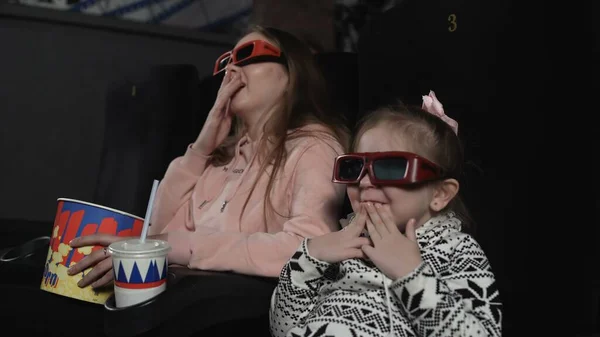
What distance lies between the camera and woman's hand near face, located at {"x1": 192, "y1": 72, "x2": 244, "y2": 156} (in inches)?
61.7

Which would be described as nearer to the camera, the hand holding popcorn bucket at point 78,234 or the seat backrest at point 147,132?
the hand holding popcorn bucket at point 78,234

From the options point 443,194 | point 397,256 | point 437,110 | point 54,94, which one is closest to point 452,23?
point 437,110

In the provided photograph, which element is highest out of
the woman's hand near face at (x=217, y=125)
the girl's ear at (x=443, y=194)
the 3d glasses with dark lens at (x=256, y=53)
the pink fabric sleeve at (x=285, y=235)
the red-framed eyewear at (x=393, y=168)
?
the 3d glasses with dark lens at (x=256, y=53)

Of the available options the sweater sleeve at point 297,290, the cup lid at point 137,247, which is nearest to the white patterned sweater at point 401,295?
the sweater sleeve at point 297,290

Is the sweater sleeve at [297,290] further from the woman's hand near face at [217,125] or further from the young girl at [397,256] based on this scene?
the woman's hand near face at [217,125]

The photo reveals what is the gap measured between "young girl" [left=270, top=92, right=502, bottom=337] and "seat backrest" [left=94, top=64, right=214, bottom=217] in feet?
3.22

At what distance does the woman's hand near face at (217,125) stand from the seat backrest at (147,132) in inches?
13.8

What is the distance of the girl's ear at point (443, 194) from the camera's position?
104cm

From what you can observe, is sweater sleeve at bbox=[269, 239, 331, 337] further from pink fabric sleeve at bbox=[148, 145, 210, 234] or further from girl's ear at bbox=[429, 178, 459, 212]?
pink fabric sleeve at bbox=[148, 145, 210, 234]

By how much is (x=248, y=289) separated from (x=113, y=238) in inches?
11.0

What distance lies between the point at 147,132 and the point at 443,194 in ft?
3.93

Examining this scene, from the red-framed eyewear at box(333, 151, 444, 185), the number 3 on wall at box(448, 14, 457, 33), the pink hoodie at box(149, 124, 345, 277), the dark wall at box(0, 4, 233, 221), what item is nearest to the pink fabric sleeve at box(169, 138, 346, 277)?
the pink hoodie at box(149, 124, 345, 277)

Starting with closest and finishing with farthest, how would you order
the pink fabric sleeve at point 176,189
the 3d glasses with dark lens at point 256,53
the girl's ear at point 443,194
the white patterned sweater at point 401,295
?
the white patterned sweater at point 401,295 < the girl's ear at point 443,194 < the 3d glasses with dark lens at point 256,53 < the pink fabric sleeve at point 176,189

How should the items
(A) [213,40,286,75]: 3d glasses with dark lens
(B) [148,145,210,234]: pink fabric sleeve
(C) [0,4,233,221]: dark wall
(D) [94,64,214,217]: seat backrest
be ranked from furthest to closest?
(C) [0,4,233,221]: dark wall
(D) [94,64,214,217]: seat backrest
(B) [148,145,210,234]: pink fabric sleeve
(A) [213,40,286,75]: 3d glasses with dark lens
